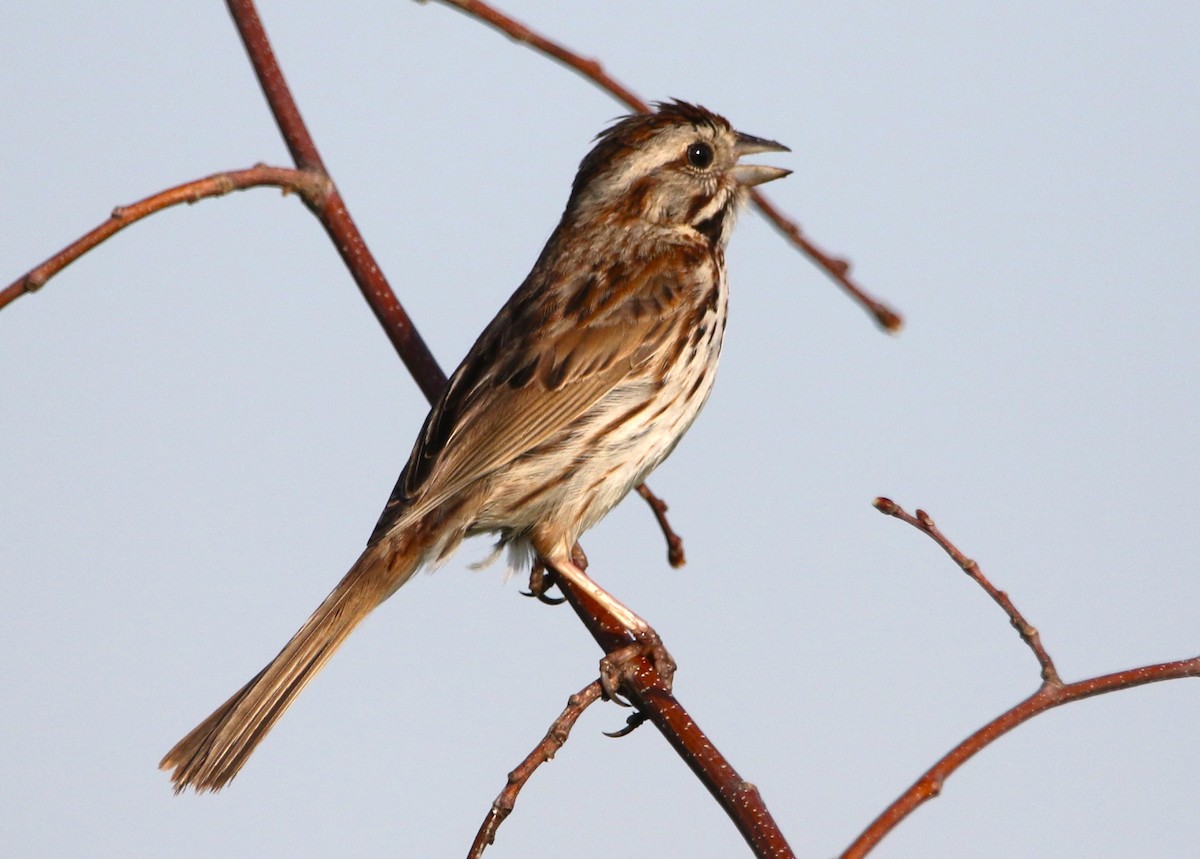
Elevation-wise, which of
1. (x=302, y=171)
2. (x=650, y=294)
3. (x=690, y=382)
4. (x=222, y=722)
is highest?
(x=302, y=171)

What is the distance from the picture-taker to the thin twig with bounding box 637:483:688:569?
4.90 metres

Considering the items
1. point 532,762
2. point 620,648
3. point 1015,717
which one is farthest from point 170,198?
point 1015,717

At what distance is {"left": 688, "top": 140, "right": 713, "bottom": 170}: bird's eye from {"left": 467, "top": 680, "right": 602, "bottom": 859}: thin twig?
8.20 ft

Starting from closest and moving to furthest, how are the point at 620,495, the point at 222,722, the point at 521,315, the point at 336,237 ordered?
1. the point at 222,722
2. the point at 336,237
3. the point at 620,495
4. the point at 521,315

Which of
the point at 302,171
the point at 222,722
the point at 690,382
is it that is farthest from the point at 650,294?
the point at 222,722

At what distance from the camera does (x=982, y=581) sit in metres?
3.17

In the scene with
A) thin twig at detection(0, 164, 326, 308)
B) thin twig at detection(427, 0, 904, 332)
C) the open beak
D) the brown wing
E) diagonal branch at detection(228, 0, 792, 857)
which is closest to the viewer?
thin twig at detection(0, 164, 326, 308)

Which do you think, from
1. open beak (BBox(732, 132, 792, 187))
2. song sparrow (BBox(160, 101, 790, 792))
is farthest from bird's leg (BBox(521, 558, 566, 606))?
open beak (BBox(732, 132, 792, 187))

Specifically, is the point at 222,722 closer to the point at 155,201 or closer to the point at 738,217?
the point at 155,201

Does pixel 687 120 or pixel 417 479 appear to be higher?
pixel 687 120

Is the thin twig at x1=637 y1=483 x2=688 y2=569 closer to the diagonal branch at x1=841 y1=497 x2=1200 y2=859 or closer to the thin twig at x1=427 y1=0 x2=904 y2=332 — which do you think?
the thin twig at x1=427 y1=0 x2=904 y2=332

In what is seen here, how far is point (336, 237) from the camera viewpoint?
461cm

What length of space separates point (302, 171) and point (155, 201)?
1036mm

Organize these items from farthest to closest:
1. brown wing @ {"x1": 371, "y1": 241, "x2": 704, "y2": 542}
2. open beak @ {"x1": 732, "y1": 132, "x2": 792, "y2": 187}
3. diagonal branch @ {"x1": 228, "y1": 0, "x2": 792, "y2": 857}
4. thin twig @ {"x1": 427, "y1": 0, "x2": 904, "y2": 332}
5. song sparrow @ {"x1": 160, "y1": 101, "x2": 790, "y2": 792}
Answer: open beak @ {"x1": 732, "y1": 132, "x2": 792, "y2": 187}
brown wing @ {"x1": 371, "y1": 241, "x2": 704, "y2": 542}
song sparrow @ {"x1": 160, "y1": 101, "x2": 790, "y2": 792}
thin twig @ {"x1": 427, "y1": 0, "x2": 904, "y2": 332}
diagonal branch @ {"x1": 228, "y1": 0, "x2": 792, "y2": 857}
